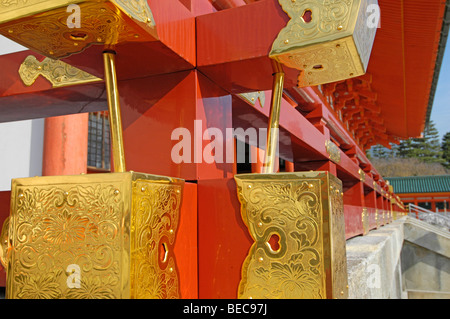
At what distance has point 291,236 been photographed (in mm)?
570

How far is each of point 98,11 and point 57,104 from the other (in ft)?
2.24

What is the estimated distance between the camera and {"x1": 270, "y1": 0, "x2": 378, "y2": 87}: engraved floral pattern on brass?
623 mm

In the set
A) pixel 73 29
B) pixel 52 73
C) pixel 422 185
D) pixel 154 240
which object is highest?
pixel 422 185

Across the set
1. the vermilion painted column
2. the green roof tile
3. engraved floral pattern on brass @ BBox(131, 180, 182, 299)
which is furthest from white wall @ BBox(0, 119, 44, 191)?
the green roof tile

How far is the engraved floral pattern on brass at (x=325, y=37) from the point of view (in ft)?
2.04

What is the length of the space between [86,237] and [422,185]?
58.3 feet

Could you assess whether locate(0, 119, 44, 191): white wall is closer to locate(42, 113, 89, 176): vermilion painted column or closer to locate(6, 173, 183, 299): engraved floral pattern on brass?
locate(42, 113, 89, 176): vermilion painted column

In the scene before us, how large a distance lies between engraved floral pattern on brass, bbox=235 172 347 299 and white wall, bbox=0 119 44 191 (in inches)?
86.5

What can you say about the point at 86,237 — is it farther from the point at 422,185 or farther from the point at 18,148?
the point at 422,185

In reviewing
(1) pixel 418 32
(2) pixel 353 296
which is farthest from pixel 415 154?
(2) pixel 353 296

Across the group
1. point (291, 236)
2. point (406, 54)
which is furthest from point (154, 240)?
point (406, 54)

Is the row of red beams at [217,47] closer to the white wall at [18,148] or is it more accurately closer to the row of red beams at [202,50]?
the row of red beams at [202,50]

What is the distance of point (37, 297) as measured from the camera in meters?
0.51

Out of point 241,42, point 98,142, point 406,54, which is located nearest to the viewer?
point 241,42
